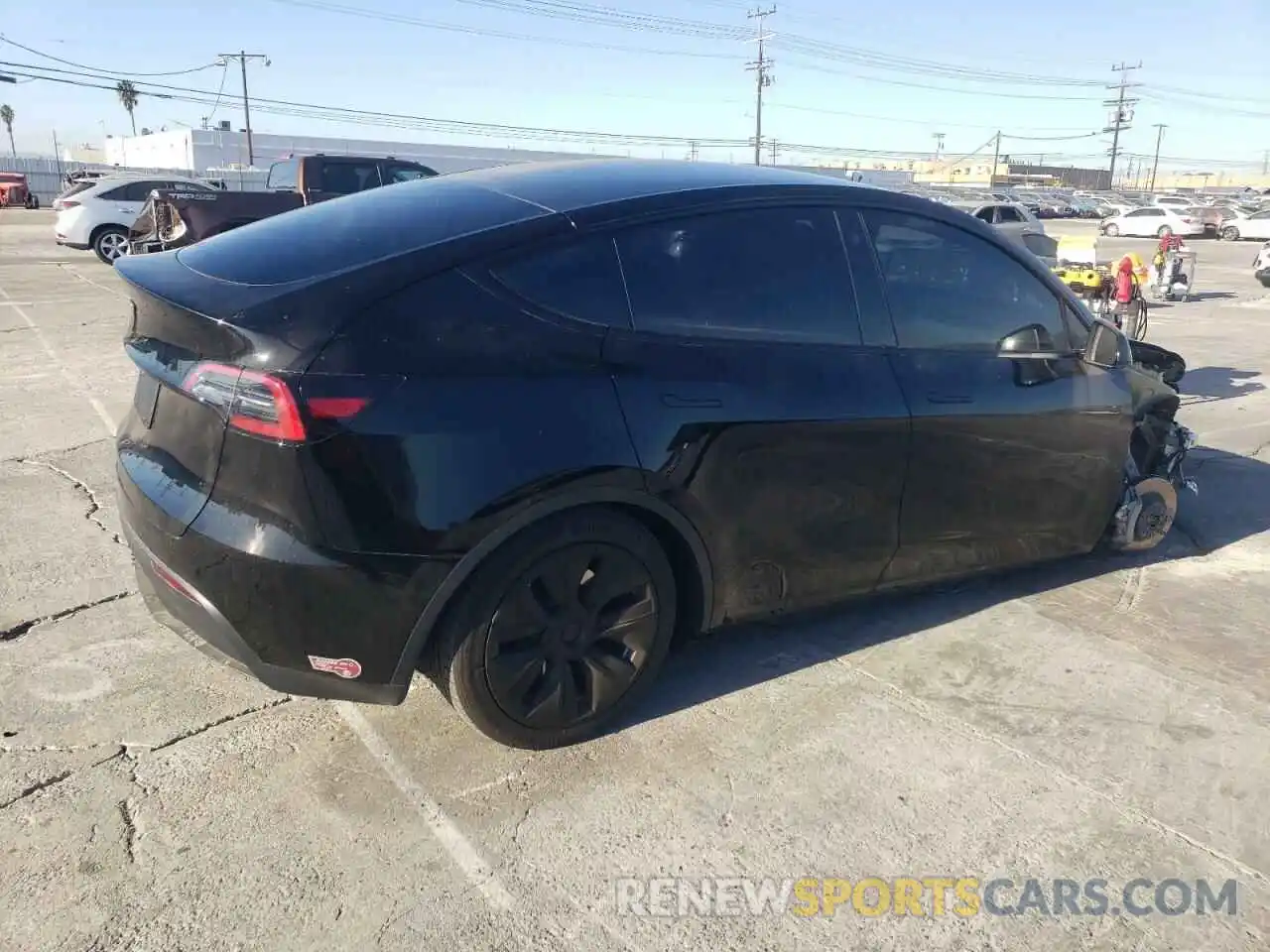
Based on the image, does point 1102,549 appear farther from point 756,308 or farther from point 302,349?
point 302,349

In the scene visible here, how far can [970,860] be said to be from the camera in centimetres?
260

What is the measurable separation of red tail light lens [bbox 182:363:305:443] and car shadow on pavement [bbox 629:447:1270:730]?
1463 millimetres

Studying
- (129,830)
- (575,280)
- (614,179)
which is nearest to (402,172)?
(614,179)

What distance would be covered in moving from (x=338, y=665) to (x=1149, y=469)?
4053mm

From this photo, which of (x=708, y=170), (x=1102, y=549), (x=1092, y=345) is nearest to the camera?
(x=708, y=170)

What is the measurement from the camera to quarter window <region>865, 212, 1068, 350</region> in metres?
3.56

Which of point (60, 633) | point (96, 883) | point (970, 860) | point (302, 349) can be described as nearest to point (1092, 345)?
point (970, 860)

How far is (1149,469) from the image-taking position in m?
4.82

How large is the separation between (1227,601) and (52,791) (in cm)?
457

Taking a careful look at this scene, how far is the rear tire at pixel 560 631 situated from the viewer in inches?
108

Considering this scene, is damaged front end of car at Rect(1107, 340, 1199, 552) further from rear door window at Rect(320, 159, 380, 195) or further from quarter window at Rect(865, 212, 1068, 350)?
rear door window at Rect(320, 159, 380, 195)

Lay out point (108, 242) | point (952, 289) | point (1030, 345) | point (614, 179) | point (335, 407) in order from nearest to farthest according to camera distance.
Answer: point (335, 407)
point (614, 179)
point (952, 289)
point (1030, 345)
point (108, 242)

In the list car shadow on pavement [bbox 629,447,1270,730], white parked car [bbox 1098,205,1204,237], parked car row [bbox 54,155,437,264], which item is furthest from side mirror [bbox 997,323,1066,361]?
white parked car [bbox 1098,205,1204,237]

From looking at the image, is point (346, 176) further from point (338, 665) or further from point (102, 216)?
point (338, 665)
